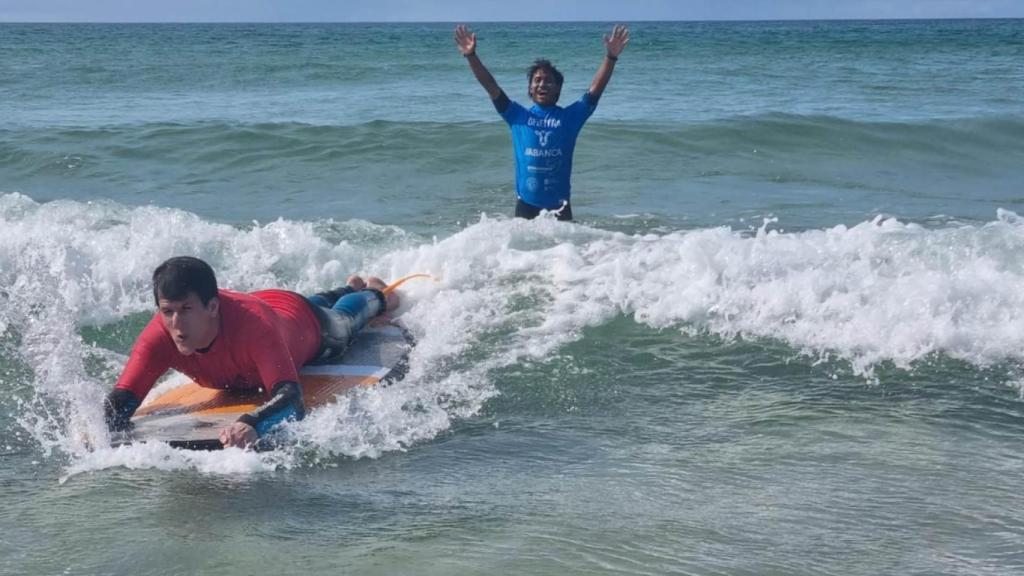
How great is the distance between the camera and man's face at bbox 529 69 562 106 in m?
8.29

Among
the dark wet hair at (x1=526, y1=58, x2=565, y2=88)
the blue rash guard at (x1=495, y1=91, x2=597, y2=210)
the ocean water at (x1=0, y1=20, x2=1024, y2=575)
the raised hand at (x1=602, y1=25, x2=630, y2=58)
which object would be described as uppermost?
the raised hand at (x1=602, y1=25, x2=630, y2=58)

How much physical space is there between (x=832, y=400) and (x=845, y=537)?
6.19 ft

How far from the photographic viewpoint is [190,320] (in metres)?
4.91

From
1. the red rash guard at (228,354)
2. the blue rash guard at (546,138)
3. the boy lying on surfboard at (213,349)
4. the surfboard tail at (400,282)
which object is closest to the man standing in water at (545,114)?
the blue rash guard at (546,138)

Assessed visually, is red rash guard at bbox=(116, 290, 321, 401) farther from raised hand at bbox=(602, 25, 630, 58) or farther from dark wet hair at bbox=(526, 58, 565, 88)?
raised hand at bbox=(602, 25, 630, 58)

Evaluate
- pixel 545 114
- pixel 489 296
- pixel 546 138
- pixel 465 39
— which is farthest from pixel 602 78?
pixel 489 296

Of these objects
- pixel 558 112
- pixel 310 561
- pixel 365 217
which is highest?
pixel 558 112

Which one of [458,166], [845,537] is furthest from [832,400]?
[458,166]

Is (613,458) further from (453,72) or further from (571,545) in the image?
(453,72)

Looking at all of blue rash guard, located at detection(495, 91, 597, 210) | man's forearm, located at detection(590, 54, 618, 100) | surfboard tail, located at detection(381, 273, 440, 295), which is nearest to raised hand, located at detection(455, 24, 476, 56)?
blue rash guard, located at detection(495, 91, 597, 210)

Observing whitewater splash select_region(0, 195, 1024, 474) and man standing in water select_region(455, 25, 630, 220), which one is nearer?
whitewater splash select_region(0, 195, 1024, 474)

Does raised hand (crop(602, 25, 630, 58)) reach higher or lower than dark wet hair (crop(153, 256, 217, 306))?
higher

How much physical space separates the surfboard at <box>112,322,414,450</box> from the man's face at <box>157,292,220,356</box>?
0.37m

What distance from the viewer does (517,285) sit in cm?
809
